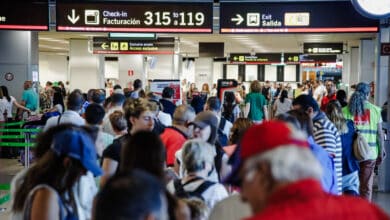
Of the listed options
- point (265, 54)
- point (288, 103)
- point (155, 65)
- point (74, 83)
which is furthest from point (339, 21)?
point (265, 54)

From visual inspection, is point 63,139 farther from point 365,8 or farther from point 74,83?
point 74,83

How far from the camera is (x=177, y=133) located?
623 cm

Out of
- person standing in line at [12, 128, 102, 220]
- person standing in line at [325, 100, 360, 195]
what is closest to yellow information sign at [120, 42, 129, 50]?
person standing in line at [325, 100, 360, 195]

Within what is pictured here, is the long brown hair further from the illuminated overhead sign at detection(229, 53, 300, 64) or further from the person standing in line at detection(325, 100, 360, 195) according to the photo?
the illuminated overhead sign at detection(229, 53, 300, 64)

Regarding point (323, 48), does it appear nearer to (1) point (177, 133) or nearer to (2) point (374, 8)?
(2) point (374, 8)

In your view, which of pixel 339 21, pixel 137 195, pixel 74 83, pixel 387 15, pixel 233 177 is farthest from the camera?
pixel 74 83

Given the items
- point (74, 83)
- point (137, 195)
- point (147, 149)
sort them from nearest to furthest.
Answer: point (137, 195)
point (147, 149)
point (74, 83)

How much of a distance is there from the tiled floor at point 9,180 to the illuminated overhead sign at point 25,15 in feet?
9.72

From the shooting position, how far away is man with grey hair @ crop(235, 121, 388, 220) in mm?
1850

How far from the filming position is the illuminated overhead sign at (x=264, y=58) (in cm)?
3219

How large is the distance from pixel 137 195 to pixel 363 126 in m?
6.73

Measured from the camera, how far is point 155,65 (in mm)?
27125

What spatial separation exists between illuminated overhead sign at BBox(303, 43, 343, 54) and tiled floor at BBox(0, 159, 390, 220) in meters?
11.5

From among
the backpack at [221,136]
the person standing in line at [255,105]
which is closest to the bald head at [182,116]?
the backpack at [221,136]
